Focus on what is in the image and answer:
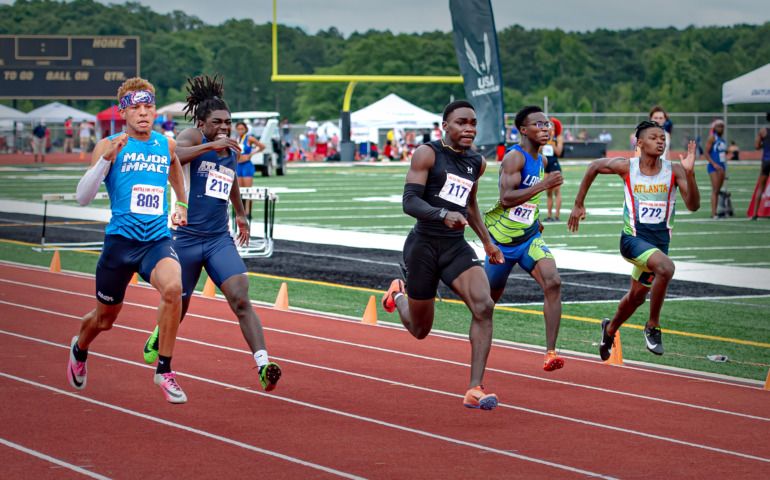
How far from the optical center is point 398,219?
930 inches

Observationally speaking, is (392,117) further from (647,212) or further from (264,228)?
(647,212)

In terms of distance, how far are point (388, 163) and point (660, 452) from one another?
48280 millimetres

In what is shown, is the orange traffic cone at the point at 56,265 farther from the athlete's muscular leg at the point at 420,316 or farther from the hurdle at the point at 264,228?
the athlete's muscular leg at the point at 420,316

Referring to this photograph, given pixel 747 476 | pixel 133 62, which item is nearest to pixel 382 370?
pixel 747 476

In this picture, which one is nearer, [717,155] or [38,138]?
[717,155]

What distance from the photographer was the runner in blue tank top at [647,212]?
29.9 ft

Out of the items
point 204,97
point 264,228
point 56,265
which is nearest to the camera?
point 204,97

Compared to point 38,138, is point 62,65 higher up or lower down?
higher up

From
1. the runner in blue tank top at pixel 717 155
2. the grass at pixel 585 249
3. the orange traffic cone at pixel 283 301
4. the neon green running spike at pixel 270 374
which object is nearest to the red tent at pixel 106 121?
the grass at pixel 585 249

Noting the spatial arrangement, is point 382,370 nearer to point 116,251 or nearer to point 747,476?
point 116,251

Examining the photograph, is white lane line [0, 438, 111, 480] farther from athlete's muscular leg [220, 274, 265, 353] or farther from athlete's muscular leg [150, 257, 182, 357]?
athlete's muscular leg [220, 274, 265, 353]

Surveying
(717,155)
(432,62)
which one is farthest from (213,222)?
(432,62)

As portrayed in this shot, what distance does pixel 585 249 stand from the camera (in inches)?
697

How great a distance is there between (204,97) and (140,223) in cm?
174
